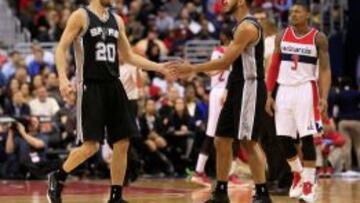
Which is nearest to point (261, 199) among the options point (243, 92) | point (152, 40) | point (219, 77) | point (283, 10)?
point (243, 92)

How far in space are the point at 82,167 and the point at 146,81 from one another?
290cm

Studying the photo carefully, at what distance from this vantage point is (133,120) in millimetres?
10531

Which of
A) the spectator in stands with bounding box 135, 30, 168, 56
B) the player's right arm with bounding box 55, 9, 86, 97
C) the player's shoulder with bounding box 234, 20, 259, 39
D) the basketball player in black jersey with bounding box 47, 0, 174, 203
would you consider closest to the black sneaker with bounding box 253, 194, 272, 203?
the basketball player in black jersey with bounding box 47, 0, 174, 203

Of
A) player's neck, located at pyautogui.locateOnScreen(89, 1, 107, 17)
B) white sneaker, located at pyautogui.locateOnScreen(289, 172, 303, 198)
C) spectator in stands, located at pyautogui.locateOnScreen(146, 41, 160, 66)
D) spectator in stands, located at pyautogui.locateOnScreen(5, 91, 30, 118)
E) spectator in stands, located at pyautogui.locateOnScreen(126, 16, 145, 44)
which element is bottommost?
white sneaker, located at pyautogui.locateOnScreen(289, 172, 303, 198)

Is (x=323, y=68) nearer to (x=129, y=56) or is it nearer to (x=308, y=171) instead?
(x=308, y=171)

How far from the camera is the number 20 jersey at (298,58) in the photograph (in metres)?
11.4

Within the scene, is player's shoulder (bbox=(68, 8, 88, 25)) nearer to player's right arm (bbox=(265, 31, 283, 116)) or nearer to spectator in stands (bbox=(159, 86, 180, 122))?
player's right arm (bbox=(265, 31, 283, 116))

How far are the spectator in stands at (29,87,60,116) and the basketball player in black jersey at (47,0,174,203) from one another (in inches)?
329

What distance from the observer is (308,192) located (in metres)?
11.1

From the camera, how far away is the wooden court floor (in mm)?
12297

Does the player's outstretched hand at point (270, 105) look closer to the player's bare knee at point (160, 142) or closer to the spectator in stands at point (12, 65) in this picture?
the player's bare knee at point (160, 142)

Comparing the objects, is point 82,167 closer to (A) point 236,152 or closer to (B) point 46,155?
(B) point 46,155

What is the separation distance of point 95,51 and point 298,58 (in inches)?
98.1

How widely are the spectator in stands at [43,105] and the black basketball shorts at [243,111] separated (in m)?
8.57
